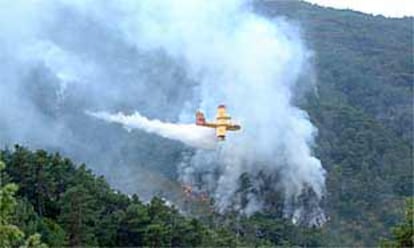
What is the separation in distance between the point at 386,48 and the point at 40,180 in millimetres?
103392

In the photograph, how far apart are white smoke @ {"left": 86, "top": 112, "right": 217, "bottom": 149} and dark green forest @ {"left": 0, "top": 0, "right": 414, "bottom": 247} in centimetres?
505

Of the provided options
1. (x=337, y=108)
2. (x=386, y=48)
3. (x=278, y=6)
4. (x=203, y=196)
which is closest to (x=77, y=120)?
(x=203, y=196)

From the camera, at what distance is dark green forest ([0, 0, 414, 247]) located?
41.5 metres

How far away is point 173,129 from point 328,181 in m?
28.9

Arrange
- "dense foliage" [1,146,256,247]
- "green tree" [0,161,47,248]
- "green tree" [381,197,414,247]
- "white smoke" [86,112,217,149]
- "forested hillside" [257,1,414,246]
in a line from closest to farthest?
"green tree" [0,161,47,248] < "green tree" [381,197,414,247] < "dense foliage" [1,146,256,247] < "white smoke" [86,112,217,149] < "forested hillside" [257,1,414,246]

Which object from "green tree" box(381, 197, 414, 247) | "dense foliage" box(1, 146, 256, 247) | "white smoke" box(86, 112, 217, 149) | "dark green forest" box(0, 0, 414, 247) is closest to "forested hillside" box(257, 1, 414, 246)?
"dark green forest" box(0, 0, 414, 247)

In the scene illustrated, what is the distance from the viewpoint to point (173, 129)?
209 ft

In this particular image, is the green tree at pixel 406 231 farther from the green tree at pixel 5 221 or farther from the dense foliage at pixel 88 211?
the dense foliage at pixel 88 211

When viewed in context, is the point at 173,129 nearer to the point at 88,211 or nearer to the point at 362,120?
the point at 88,211

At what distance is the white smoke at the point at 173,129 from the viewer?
57.7 m

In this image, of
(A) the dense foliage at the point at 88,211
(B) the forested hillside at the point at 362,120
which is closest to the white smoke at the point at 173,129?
(A) the dense foliage at the point at 88,211

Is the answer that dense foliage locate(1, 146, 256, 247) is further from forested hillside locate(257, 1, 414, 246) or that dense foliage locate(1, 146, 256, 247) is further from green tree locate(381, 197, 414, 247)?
forested hillside locate(257, 1, 414, 246)

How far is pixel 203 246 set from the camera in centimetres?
4453

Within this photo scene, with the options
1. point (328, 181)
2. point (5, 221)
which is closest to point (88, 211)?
point (5, 221)
